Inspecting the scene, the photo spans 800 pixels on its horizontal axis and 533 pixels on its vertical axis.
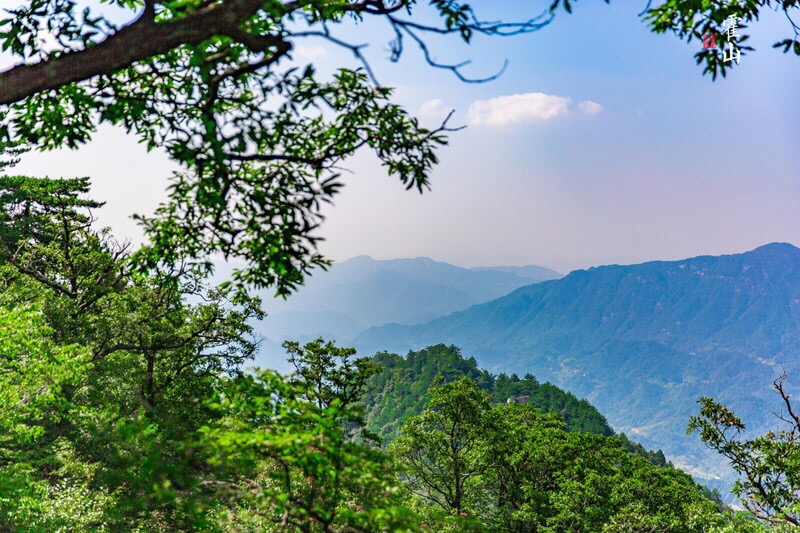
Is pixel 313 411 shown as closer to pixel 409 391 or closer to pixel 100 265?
pixel 100 265

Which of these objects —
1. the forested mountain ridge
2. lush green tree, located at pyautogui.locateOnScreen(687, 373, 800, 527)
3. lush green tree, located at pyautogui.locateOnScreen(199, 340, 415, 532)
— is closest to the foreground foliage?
lush green tree, located at pyautogui.locateOnScreen(199, 340, 415, 532)

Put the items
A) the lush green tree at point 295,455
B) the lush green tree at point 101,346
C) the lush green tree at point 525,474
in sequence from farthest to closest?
the lush green tree at point 525,474 → the lush green tree at point 101,346 → the lush green tree at point 295,455

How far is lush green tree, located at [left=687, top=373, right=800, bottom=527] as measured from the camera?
708 inches

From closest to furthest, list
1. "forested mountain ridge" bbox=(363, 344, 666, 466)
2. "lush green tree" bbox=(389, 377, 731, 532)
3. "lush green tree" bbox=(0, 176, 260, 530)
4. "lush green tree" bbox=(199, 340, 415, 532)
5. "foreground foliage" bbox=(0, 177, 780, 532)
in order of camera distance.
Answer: "lush green tree" bbox=(199, 340, 415, 532), "foreground foliage" bbox=(0, 177, 780, 532), "lush green tree" bbox=(0, 176, 260, 530), "lush green tree" bbox=(389, 377, 731, 532), "forested mountain ridge" bbox=(363, 344, 666, 466)

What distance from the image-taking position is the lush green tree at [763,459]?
17984mm

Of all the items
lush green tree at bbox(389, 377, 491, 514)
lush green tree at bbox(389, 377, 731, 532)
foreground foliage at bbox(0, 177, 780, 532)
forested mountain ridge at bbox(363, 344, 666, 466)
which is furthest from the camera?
forested mountain ridge at bbox(363, 344, 666, 466)

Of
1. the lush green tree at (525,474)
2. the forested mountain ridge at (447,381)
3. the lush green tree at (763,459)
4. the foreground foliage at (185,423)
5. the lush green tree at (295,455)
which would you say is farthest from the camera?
the forested mountain ridge at (447,381)

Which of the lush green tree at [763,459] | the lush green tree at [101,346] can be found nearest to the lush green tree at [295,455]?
the lush green tree at [101,346]

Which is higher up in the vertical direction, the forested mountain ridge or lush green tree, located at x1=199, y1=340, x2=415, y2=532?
the forested mountain ridge

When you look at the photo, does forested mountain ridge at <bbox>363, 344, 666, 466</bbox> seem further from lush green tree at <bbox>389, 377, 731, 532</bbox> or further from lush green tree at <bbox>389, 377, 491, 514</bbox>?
lush green tree at <bbox>389, 377, 491, 514</bbox>

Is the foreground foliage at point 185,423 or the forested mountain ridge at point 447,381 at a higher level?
the forested mountain ridge at point 447,381

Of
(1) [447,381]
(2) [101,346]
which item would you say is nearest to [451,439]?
Result: (2) [101,346]

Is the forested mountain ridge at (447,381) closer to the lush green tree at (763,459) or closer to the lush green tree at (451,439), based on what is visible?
the lush green tree at (451,439)

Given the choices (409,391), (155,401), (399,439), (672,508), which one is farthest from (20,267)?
(409,391)
